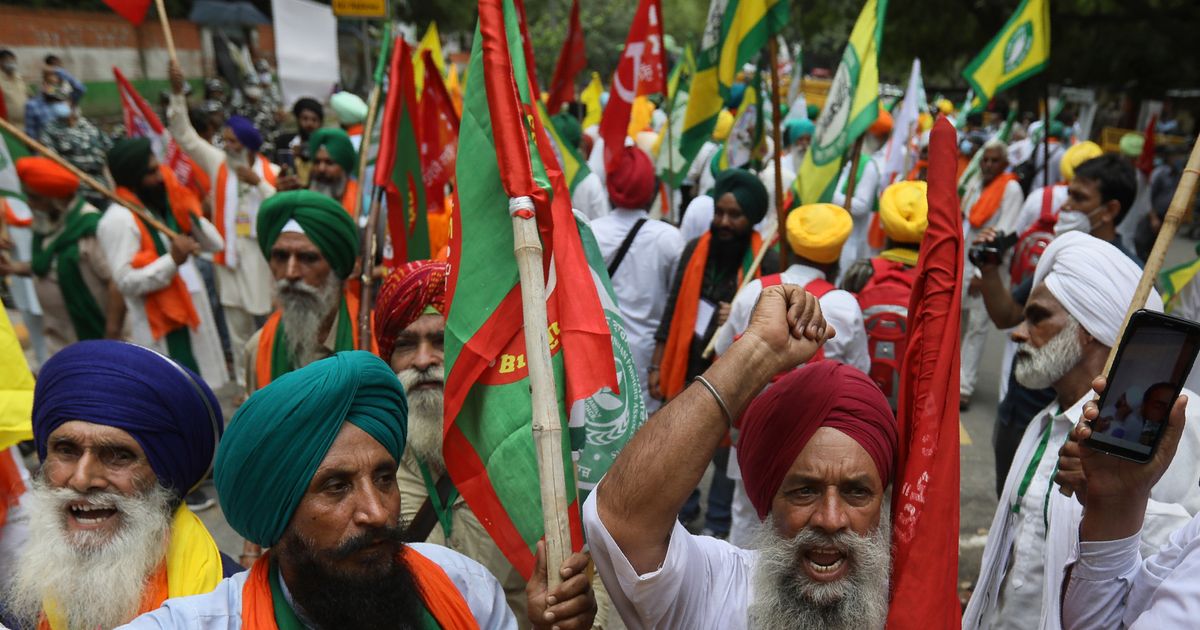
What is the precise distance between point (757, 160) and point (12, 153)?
519 centimetres

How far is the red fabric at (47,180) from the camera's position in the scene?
5.36 meters

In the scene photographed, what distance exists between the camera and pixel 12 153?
19.4ft

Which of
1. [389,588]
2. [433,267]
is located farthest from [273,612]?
[433,267]

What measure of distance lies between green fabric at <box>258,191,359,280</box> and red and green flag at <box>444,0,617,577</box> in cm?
198

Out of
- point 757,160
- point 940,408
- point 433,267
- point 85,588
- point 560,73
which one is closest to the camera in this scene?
point 940,408

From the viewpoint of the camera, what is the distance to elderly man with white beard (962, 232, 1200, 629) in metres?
2.47

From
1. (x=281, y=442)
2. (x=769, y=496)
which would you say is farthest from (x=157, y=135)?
(x=769, y=496)

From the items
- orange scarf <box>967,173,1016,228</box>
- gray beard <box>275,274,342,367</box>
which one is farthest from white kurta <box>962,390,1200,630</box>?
orange scarf <box>967,173,1016,228</box>

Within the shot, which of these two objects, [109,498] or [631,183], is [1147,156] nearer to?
[631,183]

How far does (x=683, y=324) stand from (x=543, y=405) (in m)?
3.22

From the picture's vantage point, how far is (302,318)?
3.85 meters

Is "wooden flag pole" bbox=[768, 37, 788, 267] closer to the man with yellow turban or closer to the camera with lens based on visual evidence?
the man with yellow turban

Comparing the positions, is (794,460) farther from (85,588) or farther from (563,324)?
(85,588)

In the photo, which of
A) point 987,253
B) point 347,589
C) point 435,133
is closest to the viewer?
point 347,589
